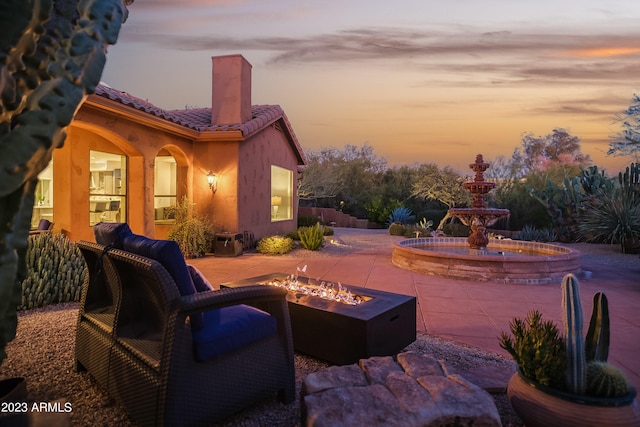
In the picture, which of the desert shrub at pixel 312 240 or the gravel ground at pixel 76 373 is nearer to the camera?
the gravel ground at pixel 76 373

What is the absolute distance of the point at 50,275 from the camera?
15.4ft

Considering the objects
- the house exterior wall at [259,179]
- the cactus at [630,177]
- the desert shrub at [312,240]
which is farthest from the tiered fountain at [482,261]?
the cactus at [630,177]

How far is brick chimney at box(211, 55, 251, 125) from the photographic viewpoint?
9.90 m

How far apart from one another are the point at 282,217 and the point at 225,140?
14.4 ft

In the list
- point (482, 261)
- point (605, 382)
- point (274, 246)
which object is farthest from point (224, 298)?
point (274, 246)

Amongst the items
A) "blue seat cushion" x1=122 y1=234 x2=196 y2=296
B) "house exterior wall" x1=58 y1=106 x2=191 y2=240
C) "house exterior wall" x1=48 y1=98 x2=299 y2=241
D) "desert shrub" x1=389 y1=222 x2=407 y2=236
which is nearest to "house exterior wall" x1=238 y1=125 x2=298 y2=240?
"house exterior wall" x1=48 y1=98 x2=299 y2=241

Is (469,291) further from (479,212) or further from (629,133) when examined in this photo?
(629,133)

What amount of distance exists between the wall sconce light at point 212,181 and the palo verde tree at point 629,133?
19691 millimetres

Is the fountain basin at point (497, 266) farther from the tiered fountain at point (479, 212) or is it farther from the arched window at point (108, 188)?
the arched window at point (108, 188)

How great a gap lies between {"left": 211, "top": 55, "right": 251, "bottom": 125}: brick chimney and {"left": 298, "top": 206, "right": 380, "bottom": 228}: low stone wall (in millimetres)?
10249

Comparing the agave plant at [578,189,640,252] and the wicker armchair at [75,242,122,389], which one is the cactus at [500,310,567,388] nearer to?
the wicker armchair at [75,242,122,389]

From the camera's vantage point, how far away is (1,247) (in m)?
1.06

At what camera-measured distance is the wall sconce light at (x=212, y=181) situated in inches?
372

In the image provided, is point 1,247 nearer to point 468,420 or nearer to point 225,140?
point 468,420
